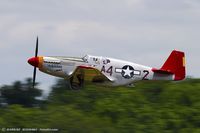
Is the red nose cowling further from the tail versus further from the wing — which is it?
the tail

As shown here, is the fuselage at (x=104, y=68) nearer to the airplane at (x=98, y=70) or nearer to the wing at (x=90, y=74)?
the airplane at (x=98, y=70)

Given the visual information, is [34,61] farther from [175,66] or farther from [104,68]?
[175,66]

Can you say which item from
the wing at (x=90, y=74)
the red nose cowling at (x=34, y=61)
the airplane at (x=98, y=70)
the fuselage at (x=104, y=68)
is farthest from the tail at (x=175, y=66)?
the red nose cowling at (x=34, y=61)

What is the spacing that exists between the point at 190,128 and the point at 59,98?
14.8 metres

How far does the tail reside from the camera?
5112 cm

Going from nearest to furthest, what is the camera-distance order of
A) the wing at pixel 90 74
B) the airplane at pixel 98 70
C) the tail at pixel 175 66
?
the wing at pixel 90 74 < the airplane at pixel 98 70 < the tail at pixel 175 66

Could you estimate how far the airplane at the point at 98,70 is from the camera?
4938cm

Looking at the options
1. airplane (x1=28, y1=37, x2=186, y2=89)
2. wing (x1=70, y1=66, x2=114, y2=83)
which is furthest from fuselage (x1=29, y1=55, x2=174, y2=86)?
wing (x1=70, y1=66, x2=114, y2=83)

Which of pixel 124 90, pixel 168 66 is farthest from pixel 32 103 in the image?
pixel 168 66

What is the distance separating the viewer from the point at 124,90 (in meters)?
85.9

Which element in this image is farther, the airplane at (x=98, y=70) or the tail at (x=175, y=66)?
the tail at (x=175, y=66)

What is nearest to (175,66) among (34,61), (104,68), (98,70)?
(104,68)

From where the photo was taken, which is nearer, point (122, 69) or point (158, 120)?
point (122, 69)

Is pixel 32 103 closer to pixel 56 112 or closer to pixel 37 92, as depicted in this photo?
pixel 37 92
